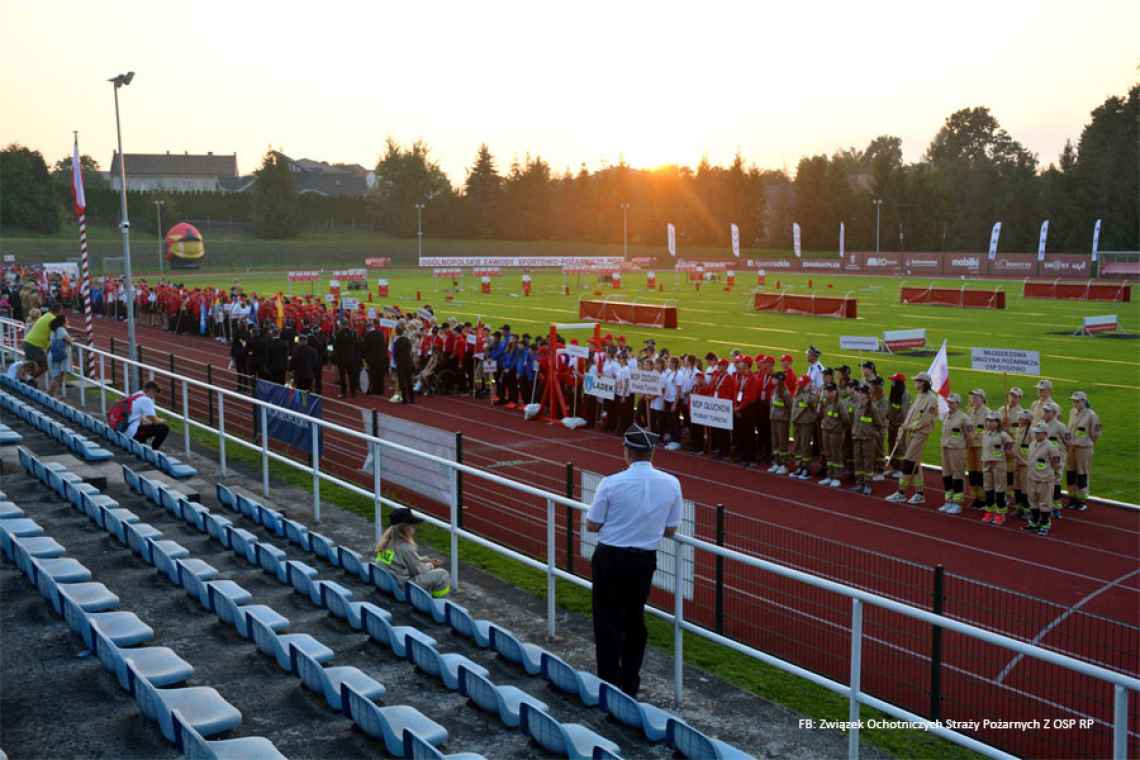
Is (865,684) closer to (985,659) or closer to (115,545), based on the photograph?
(985,659)

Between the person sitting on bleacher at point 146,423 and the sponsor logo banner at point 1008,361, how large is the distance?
12.4 m

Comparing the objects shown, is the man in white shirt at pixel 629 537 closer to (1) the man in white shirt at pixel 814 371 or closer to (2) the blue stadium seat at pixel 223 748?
(2) the blue stadium seat at pixel 223 748

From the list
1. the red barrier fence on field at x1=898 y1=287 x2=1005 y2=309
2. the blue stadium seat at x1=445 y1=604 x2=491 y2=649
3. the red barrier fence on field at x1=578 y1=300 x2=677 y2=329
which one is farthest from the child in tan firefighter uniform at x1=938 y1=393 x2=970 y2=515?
the red barrier fence on field at x1=898 y1=287 x2=1005 y2=309

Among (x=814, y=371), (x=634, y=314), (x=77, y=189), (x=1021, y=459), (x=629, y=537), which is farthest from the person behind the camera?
(x=634, y=314)

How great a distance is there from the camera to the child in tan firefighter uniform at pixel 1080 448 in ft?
45.6

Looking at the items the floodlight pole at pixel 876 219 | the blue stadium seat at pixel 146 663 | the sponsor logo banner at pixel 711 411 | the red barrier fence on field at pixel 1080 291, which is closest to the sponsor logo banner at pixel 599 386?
the sponsor logo banner at pixel 711 411

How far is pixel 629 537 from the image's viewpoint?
651 centimetres

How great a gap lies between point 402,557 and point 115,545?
269 centimetres

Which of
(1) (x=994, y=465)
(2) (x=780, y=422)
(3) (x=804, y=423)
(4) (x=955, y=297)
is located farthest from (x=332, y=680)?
(4) (x=955, y=297)

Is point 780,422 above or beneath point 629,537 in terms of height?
beneath

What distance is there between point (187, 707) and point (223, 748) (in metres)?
0.74

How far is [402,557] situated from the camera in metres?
8.94

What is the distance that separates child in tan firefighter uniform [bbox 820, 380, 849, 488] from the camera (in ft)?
50.8

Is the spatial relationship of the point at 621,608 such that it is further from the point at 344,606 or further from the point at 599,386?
the point at 599,386
